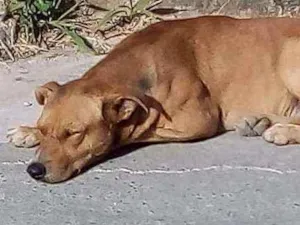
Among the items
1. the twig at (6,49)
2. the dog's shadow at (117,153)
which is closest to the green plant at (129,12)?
the twig at (6,49)

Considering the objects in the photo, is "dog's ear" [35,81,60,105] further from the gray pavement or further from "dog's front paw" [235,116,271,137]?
"dog's front paw" [235,116,271,137]

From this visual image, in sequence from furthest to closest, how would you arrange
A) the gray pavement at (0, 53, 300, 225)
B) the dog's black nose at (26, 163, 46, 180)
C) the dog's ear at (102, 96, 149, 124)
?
the dog's ear at (102, 96, 149, 124)
the dog's black nose at (26, 163, 46, 180)
the gray pavement at (0, 53, 300, 225)

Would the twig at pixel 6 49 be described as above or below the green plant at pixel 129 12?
below

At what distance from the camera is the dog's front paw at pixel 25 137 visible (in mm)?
5551

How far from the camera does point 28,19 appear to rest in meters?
7.19

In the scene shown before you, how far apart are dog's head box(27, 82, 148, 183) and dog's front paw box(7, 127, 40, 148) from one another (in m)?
0.38

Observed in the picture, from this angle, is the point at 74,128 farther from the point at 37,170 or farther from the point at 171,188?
the point at 171,188

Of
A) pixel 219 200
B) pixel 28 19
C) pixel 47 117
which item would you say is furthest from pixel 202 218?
pixel 28 19

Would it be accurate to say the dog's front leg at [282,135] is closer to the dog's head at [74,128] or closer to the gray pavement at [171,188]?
the gray pavement at [171,188]

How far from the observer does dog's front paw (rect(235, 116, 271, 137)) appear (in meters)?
5.72

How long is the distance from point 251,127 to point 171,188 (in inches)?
33.1

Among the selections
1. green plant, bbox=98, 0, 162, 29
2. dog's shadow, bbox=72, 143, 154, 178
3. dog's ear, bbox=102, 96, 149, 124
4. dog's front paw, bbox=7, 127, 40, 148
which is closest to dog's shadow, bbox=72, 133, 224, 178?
dog's shadow, bbox=72, 143, 154, 178

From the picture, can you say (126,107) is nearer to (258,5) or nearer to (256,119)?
(256,119)

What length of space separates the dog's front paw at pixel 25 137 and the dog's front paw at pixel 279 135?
1204mm
